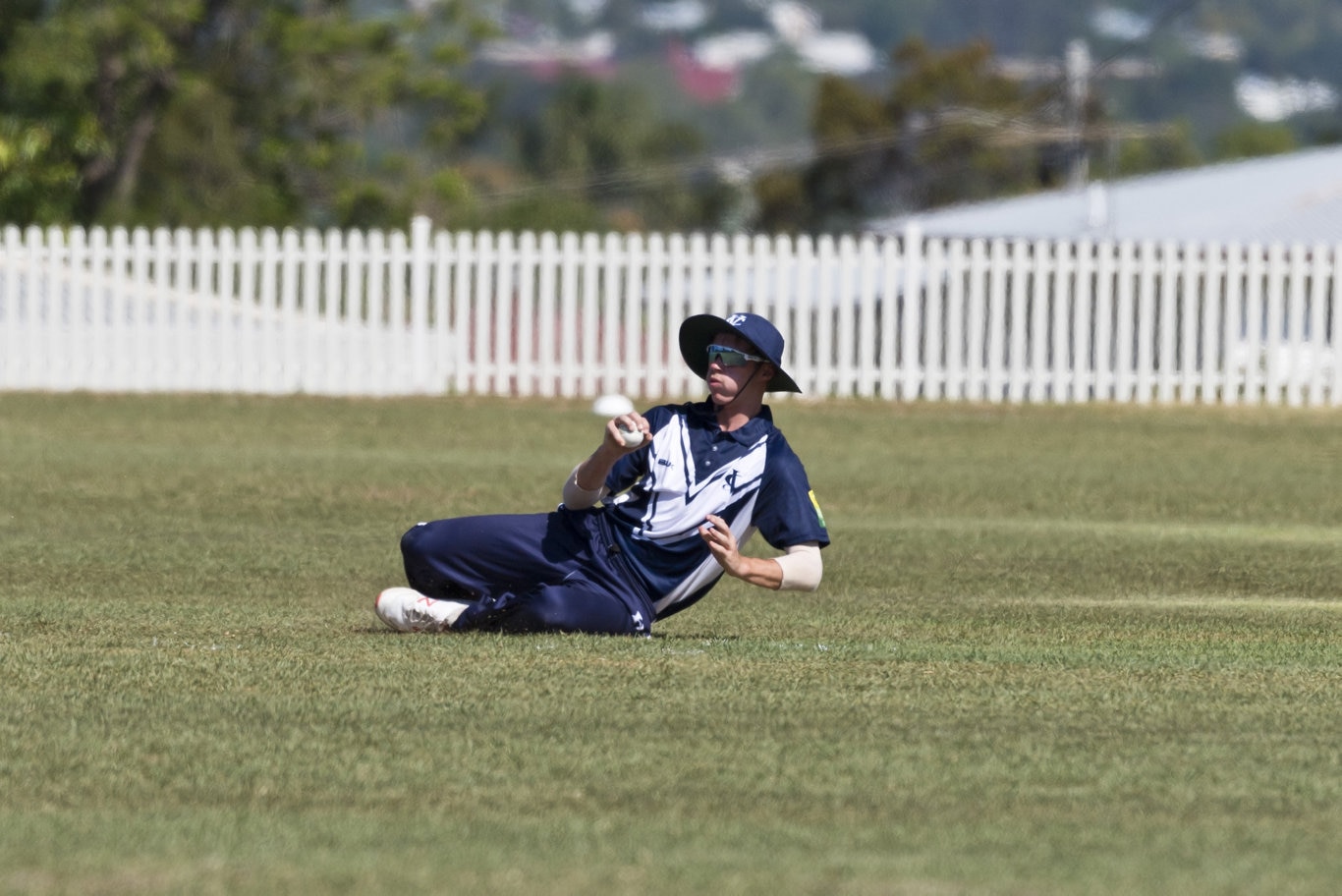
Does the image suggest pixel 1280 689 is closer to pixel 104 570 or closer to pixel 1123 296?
pixel 104 570

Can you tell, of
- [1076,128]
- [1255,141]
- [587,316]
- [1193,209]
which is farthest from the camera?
[1255,141]

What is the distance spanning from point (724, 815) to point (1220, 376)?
61.3ft

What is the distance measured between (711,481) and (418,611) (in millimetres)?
1176

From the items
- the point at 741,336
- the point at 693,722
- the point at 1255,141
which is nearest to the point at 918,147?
the point at 1255,141

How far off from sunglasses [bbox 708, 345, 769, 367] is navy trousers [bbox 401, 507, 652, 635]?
735 millimetres

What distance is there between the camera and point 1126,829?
5469mm

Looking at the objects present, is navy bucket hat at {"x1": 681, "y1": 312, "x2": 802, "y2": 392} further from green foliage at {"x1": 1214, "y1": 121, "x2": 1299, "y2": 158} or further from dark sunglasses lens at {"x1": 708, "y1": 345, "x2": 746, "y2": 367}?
green foliage at {"x1": 1214, "y1": 121, "x2": 1299, "y2": 158}

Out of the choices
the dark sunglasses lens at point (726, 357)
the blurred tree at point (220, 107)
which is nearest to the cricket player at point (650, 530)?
the dark sunglasses lens at point (726, 357)

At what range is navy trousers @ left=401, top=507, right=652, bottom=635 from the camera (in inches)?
333

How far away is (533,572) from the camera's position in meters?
8.56

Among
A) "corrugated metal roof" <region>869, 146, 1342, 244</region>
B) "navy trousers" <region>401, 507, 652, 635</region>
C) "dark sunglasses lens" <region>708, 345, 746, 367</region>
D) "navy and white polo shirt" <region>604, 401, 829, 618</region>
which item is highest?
"corrugated metal roof" <region>869, 146, 1342, 244</region>

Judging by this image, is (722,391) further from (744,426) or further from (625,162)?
(625,162)

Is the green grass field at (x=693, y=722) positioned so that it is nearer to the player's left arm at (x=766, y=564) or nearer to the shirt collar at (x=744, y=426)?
the player's left arm at (x=766, y=564)

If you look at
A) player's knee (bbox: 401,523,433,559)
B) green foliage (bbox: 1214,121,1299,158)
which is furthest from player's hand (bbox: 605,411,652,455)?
green foliage (bbox: 1214,121,1299,158)
